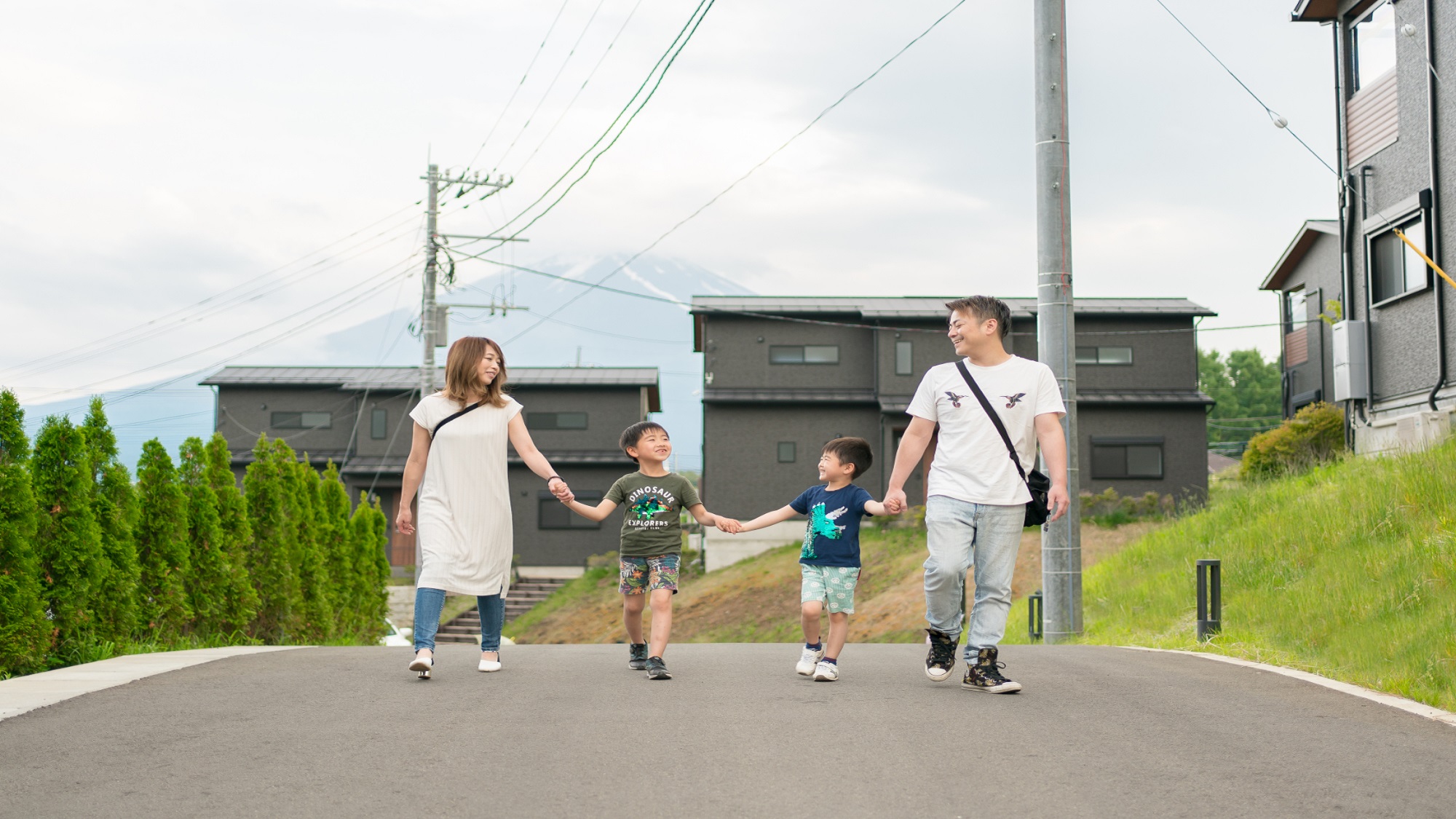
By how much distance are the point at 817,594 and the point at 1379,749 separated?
2.83 meters

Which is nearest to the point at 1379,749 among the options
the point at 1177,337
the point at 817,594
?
the point at 817,594

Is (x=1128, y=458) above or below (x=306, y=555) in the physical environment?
above

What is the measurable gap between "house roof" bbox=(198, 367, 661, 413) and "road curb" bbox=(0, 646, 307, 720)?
29508mm

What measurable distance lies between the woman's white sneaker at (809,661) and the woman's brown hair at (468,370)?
227 cm

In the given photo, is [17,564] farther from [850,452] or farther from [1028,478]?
[1028,478]

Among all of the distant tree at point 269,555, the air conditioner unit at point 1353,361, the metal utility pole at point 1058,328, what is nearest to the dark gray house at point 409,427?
the air conditioner unit at point 1353,361

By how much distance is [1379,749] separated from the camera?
4.56m

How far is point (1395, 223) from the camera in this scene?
16.9 meters

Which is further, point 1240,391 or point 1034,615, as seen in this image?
point 1240,391

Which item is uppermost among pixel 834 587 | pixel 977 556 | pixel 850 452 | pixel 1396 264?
pixel 1396 264

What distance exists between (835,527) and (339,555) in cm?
1112

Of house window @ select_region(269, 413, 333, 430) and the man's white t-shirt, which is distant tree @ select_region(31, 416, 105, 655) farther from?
house window @ select_region(269, 413, 333, 430)

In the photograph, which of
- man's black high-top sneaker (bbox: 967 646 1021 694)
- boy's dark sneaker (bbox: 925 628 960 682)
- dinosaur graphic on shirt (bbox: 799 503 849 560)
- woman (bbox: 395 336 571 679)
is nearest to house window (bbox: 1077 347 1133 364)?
dinosaur graphic on shirt (bbox: 799 503 849 560)

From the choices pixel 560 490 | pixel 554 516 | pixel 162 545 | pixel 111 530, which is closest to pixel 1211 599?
pixel 560 490
